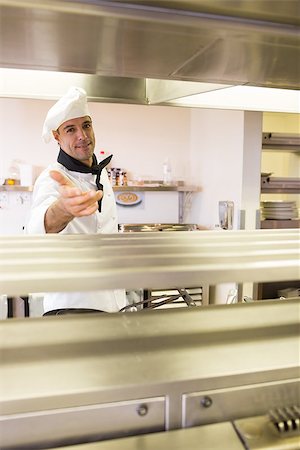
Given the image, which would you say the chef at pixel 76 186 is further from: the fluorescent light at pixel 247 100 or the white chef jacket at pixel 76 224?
the fluorescent light at pixel 247 100

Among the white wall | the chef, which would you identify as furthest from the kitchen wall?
the chef

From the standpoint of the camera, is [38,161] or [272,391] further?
[38,161]

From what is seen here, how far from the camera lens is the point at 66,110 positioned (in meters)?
1.29

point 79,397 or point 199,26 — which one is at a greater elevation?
point 199,26

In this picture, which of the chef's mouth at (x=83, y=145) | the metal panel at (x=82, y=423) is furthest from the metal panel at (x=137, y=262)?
the chef's mouth at (x=83, y=145)

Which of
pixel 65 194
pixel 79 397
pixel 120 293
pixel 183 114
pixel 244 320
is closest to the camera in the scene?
pixel 79 397

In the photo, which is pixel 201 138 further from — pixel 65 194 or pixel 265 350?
pixel 265 350

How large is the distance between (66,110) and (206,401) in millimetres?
1178

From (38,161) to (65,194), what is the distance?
8.64 ft

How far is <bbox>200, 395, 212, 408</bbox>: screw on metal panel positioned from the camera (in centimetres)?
33

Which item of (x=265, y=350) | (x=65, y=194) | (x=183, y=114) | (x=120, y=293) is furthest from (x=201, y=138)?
(x=265, y=350)

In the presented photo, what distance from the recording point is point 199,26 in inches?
14.9

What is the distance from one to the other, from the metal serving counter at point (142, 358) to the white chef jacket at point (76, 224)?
1.80 feet

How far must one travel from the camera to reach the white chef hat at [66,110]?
1136mm
